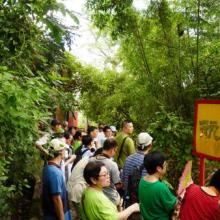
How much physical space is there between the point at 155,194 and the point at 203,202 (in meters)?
0.53

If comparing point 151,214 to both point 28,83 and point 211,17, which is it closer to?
point 28,83

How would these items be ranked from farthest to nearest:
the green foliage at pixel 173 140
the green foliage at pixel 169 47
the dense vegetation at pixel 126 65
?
the green foliage at pixel 169 47
the green foliage at pixel 173 140
the dense vegetation at pixel 126 65

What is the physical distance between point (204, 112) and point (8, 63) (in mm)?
1959

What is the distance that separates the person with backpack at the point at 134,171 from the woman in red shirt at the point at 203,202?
1506 millimetres

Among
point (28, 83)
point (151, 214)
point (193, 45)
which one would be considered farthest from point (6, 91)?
point (193, 45)

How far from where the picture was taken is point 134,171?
15.2 ft

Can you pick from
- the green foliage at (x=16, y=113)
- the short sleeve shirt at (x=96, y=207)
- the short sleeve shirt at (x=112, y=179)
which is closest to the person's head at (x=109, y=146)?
the short sleeve shirt at (x=112, y=179)

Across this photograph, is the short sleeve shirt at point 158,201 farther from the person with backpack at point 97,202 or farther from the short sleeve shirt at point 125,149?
the short sleeve shirt at point 125,149

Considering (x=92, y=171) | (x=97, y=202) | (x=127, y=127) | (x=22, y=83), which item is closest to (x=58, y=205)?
(x=92, y=171)

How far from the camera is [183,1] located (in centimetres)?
788

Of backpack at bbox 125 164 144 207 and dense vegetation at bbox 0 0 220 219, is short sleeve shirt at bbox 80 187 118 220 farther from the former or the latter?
backpack at bbox 125 164 144 207

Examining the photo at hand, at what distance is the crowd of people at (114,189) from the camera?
3.06 meters

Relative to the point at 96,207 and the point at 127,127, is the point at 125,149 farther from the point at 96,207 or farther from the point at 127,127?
the point at 96,207

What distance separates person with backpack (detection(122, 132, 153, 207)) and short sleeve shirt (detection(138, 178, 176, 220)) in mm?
1065
